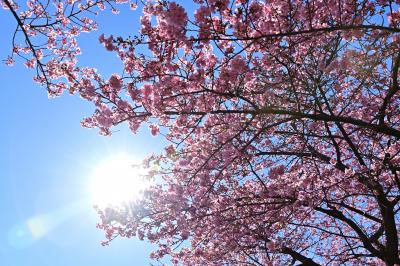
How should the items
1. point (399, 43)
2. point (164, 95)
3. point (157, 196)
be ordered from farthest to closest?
1. point (157, 196)
2. point (164, 95)
3. point (399, 43)

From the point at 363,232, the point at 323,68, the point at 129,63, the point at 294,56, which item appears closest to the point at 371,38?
the point at 323,68

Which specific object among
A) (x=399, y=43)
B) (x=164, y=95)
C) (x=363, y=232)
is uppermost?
(x=164, y=95)

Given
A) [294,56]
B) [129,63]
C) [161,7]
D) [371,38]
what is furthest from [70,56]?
[371,38]

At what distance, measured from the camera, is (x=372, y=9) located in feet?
19.2

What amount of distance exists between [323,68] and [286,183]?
3.27m

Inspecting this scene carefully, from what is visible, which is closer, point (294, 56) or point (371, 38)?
point (371, 38)

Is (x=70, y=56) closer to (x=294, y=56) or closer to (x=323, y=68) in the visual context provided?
(x=294, y=56)

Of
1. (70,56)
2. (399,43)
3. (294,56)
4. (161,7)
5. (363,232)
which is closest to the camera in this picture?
A: (161,7)

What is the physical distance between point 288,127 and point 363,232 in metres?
2.86

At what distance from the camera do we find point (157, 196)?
32.1ft

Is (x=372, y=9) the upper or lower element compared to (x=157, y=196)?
lower

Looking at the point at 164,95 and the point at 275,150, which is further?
the point at 275,150

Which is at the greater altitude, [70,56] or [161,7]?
[70,56]

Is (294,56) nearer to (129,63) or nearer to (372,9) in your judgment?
(372,9)
